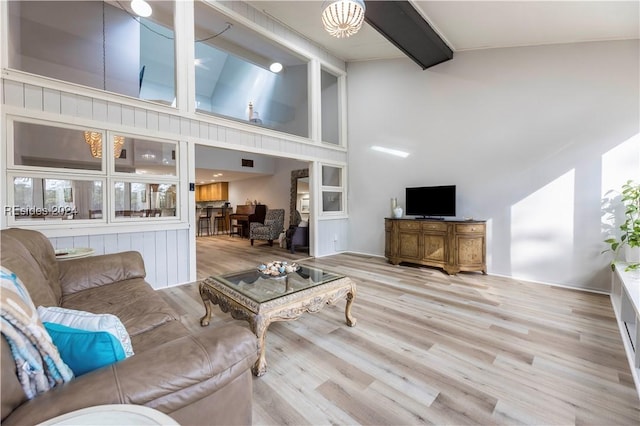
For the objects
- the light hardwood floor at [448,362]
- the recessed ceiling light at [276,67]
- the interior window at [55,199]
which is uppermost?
the recessed ceiling light at [276,67]

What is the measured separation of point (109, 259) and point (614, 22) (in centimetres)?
582

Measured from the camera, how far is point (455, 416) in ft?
4.75

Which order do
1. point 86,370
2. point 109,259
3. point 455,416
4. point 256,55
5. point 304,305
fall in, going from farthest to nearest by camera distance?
1. point 256,55
2. point 109,259
3. point 304,305
4. point 455,416
5. point 86,370

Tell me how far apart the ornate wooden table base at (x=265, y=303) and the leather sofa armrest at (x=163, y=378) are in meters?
0.70

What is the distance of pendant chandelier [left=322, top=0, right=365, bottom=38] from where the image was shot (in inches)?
101

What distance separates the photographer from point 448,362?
75.5 inches

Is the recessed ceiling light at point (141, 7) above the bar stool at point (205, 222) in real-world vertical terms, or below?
above

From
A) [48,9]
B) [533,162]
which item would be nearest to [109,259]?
[48,9]

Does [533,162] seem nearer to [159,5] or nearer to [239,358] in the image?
[239,358]

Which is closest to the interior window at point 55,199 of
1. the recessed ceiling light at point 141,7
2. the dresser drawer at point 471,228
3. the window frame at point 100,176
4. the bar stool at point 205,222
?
the window frame at point 100,176

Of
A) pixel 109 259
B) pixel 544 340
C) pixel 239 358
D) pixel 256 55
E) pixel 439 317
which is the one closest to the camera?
pixel 239 358

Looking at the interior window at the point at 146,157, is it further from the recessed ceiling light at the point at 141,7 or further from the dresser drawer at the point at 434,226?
the dresser drawer at the point at 434,226

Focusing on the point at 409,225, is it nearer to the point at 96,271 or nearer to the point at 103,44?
the point at 96,271

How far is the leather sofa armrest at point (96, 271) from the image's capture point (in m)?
2.11
